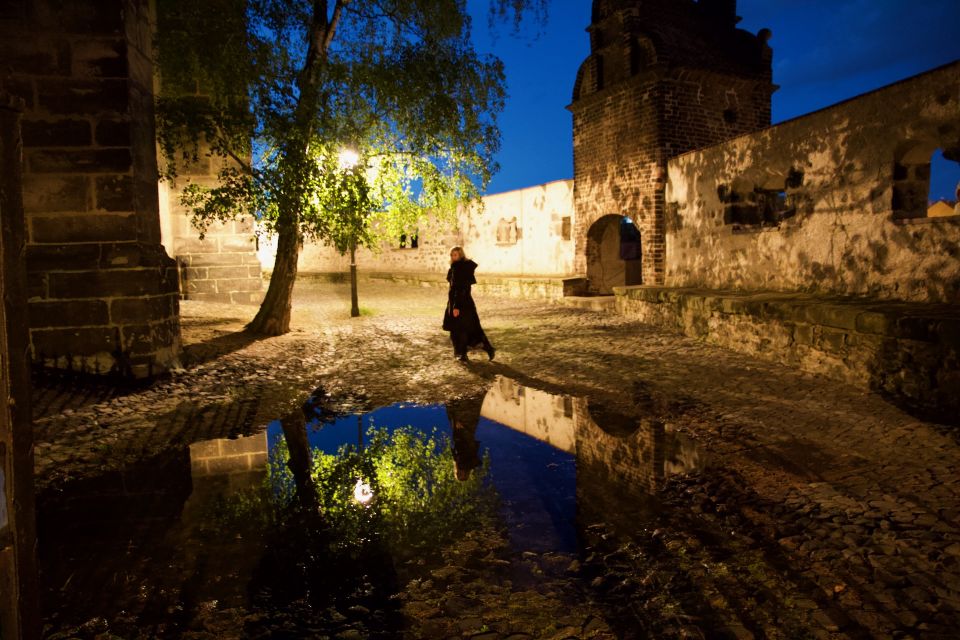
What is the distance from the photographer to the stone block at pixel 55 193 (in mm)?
6301

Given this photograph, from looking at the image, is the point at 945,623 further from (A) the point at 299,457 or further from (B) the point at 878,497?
(A) the point at 299,457

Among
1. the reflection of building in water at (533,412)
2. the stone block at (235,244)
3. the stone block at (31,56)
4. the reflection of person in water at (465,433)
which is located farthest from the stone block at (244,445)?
the stone block at (235,244)

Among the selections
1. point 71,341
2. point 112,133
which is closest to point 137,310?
point 71,341

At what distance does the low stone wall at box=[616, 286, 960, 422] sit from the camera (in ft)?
16.7

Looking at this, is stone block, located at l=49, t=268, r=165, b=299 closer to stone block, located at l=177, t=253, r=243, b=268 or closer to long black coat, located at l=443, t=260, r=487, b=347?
long black coat, located at l=443, t=260, r=487, b=347

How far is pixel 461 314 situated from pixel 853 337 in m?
4.66

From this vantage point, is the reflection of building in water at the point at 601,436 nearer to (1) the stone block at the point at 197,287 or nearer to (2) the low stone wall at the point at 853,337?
(2) the low stone wall at the point at 853,337

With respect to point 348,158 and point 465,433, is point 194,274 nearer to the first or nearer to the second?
point 348,158

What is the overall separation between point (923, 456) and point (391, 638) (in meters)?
3.86

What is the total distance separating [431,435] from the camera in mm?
4898

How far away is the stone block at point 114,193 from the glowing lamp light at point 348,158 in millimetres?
3839

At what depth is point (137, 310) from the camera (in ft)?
21.6

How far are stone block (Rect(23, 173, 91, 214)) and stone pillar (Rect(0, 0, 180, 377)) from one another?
0.01m

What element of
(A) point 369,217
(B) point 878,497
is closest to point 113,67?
(A) point 369,217
